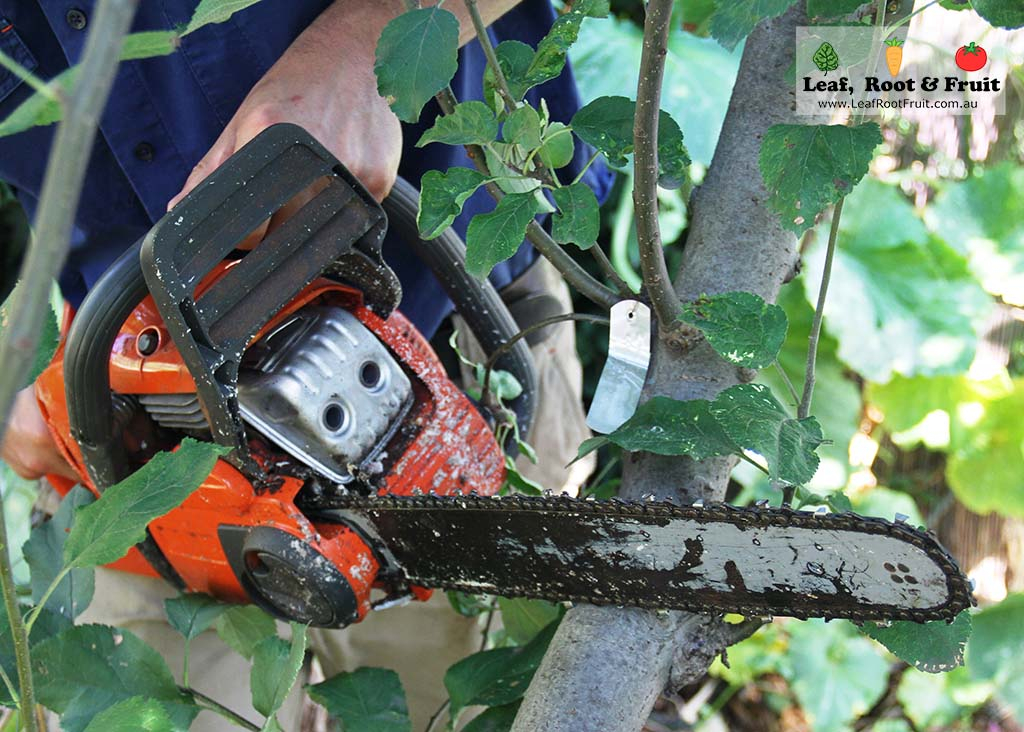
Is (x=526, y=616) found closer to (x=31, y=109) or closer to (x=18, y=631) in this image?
(x=18, y=631)

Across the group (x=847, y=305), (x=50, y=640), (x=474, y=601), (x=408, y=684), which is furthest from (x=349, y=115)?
(x=847, y=305)

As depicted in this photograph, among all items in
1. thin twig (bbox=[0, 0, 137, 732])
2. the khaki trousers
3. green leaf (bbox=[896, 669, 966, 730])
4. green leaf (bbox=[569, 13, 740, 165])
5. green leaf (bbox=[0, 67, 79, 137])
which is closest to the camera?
thin twig (bbox=[0, 0, 137, 732])

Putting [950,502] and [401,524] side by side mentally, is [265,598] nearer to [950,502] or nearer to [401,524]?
[401,524]

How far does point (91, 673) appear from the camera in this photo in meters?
0.91

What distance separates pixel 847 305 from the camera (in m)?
2.41

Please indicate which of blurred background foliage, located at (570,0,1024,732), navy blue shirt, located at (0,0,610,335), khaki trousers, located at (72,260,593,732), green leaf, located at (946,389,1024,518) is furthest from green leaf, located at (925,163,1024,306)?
navy blue shirt, located at (0,0,610,335)

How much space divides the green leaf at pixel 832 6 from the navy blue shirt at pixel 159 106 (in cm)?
43

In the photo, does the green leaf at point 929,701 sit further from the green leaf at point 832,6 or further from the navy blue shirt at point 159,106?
the green leaf at point 832,6

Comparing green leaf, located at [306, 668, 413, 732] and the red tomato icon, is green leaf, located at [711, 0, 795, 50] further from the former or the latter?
green leaf, located at [306, 668, 413, 732]

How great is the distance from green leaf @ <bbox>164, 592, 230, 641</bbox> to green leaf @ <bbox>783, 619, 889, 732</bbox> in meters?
1.76

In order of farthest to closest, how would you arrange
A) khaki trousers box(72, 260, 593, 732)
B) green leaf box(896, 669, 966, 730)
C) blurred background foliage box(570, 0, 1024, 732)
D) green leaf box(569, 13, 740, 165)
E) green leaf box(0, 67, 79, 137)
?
green leaf box(896, 669, 966, 730)
blurred background foliage box(570, 0, 1024, 732)
green leaf box(569, 13, 740, 165)
khaki trousers box(72, 260, 593, 732)
green leaf box(0, 67, 79, 137)

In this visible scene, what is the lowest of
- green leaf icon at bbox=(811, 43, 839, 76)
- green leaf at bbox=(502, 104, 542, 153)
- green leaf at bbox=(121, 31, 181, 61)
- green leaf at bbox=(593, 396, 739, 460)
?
green leaf at bbox=(121, 31, 181, 61)

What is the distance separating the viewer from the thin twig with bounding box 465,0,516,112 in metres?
0.75

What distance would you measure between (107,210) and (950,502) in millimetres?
2559
